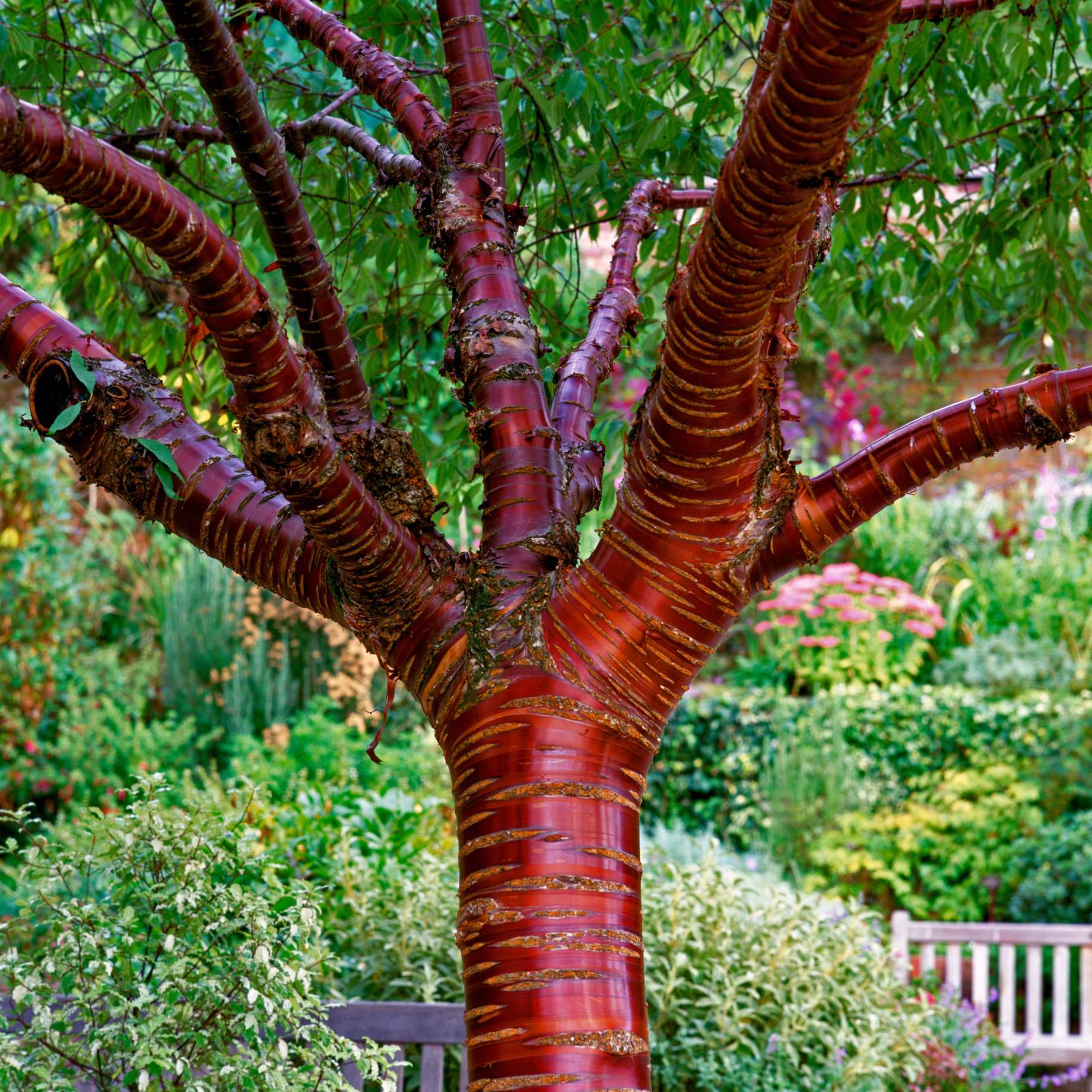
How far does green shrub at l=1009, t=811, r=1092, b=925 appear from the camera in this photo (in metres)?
5.43

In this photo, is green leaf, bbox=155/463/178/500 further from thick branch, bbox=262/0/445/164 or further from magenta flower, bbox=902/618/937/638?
magenta flower, bbox=902/618/937/638

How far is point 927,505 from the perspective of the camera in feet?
30.1

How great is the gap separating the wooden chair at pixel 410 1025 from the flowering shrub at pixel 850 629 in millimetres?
5011

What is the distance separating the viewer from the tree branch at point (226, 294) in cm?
113

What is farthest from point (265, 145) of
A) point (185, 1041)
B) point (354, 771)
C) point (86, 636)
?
point (86, 636)

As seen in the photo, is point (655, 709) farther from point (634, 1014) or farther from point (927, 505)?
point (927, 505)

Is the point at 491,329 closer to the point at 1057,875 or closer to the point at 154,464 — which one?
the point at 154,464

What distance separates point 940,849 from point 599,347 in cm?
500

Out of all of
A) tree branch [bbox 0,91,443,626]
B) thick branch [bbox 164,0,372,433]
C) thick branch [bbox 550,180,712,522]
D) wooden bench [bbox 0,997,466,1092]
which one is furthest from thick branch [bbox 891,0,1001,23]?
wooden bench [bbox 0,997,466,1092]

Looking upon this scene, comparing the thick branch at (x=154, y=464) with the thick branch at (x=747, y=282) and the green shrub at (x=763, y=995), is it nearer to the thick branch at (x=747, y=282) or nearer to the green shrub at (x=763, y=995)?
the thick branch at (x=747, y=282)

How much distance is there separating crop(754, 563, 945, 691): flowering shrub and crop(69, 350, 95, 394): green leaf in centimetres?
637

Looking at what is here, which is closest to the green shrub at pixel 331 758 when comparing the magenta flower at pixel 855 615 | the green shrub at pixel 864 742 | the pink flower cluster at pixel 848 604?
the green shrub at pixel 864 742

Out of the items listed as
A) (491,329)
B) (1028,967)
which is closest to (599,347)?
(491,329)

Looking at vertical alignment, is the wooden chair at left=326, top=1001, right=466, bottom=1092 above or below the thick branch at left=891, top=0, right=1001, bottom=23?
below
